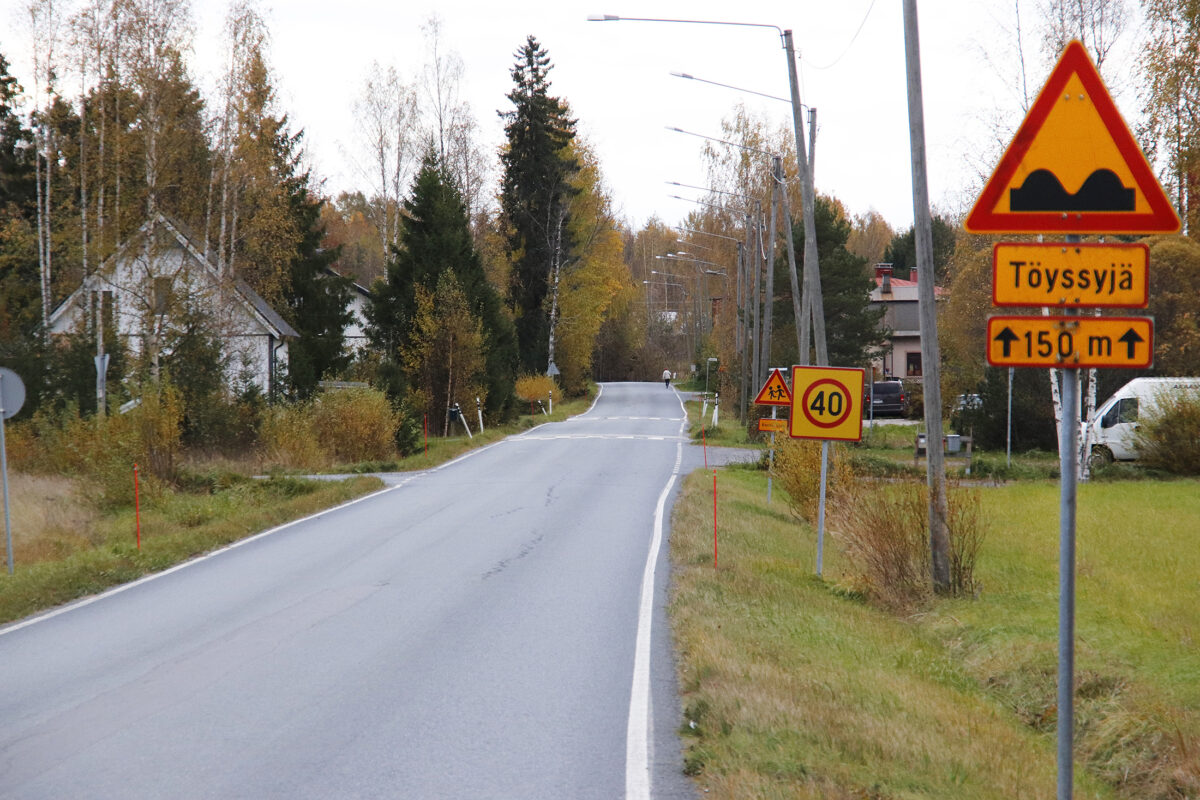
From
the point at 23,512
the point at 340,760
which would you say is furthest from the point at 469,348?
the point at 340,760

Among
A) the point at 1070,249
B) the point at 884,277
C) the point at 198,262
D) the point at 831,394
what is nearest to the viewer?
the point at 1070,249

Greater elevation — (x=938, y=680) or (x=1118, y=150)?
(x=1118, y=150)

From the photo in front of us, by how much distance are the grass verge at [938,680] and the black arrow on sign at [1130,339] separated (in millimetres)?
2541

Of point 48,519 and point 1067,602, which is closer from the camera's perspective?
point 1067,602

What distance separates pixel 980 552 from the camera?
15.4 metres

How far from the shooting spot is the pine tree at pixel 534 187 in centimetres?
5616

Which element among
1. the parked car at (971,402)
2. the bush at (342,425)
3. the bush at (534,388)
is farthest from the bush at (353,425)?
the bush at (534,388)

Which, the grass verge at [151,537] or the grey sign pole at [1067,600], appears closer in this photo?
the grey sign pole at [1067,600]

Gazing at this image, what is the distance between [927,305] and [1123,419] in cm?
2189

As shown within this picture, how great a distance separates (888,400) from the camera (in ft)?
183

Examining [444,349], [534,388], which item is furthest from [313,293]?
[534,388]

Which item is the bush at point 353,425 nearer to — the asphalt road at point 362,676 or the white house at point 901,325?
the asphalt road at point 362,676

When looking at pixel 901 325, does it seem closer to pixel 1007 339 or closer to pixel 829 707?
pixel 829 707

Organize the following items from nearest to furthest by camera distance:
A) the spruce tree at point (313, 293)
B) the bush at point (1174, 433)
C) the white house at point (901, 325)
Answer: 1. the bush at point (1174, 433)
2. the spruce tree at point (313, 293)
3. the white house at point (901, 325)
